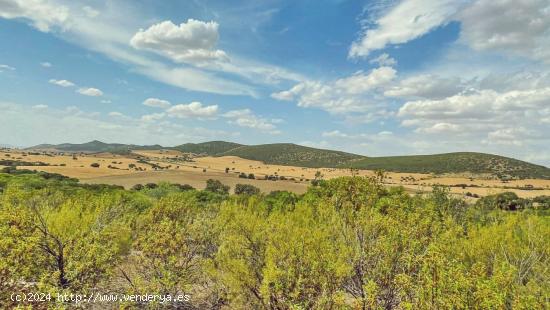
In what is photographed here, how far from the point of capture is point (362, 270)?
1789 cm

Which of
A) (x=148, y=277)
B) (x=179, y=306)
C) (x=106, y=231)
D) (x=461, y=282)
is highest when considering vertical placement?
(x=461, y=282)

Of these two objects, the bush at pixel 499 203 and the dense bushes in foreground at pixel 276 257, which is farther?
the bush at pixel 499 203

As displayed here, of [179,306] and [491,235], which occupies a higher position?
[491,235]

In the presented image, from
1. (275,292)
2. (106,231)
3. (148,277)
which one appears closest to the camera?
(275,292)

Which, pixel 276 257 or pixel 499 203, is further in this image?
pixel 499 203

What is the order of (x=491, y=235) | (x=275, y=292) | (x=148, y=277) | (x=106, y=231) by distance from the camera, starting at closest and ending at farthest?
1. (x=275, y=292)
2. (x=106, y=231)
3. (x=148, y=277)
4. (x=491, y=235)

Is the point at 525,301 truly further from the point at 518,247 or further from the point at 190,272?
the point at 518,247

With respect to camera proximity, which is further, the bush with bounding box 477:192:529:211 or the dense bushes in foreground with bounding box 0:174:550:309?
the bush with bounding box 477:192:529:211

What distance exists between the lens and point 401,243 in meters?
17.3

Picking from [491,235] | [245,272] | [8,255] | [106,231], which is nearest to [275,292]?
[245,272]

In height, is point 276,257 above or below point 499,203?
below

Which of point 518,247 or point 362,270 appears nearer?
point 362,270

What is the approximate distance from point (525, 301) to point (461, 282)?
148 centimetres

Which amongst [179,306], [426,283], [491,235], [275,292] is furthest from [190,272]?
[491,235]
